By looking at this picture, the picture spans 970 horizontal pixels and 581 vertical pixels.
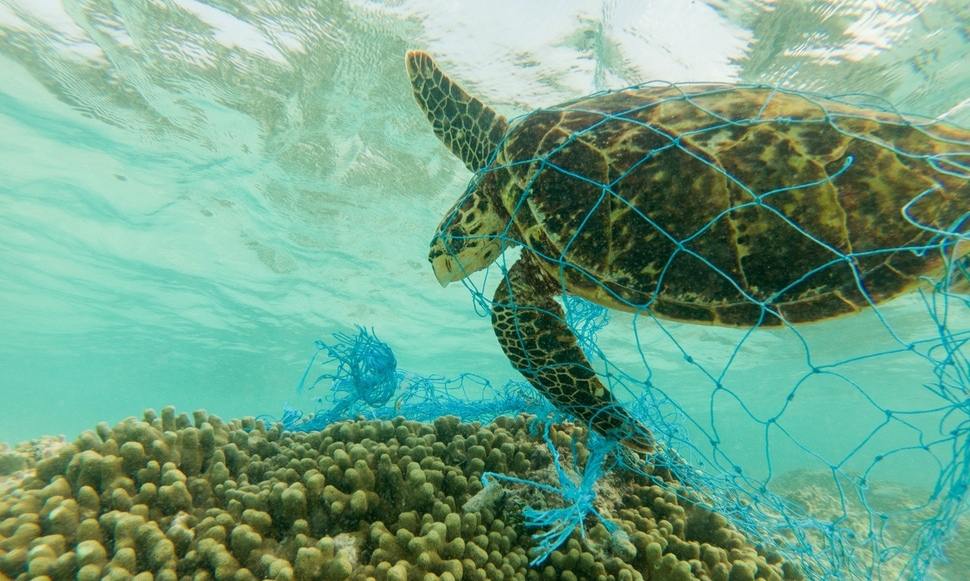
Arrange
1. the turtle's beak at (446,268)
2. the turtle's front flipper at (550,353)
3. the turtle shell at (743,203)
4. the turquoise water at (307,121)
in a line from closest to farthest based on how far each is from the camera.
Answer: the turtle shell at (743,203) < the turtle's front flipper at (550,353) < the turtle's beak at (446,268) < the turquoise water at (307,121)

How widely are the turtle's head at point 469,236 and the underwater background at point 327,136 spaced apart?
169 centimetres

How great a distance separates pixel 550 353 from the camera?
11.4 feet

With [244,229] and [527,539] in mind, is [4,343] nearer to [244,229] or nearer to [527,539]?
[244,229]

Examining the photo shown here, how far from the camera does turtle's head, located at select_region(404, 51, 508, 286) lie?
A: 4.05m

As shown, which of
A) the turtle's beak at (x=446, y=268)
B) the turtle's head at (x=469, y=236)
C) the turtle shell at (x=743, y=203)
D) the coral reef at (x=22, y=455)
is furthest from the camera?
the turtle's beak at (x=446, y=268)

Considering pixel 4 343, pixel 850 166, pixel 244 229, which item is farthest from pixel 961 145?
pixel 4 343

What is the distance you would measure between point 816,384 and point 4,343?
227 ft

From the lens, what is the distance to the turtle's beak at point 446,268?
4.48 meters

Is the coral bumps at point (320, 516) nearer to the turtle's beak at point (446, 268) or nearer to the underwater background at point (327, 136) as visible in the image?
the underwater background at point (327, 136)

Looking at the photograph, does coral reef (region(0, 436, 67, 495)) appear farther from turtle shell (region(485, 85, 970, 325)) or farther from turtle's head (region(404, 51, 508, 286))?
turtle shell (region(485, 85, 970, 325))

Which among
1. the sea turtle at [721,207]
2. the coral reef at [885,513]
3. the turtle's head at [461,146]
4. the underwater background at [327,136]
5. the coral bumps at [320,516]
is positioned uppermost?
the underwater background at [327,136]

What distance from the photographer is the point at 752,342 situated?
72.0ft

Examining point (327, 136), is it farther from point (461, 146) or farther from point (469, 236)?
point (469, 236)

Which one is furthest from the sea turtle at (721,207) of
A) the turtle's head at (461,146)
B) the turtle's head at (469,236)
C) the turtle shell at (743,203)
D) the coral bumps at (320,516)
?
the coral bumps at (320,516)
